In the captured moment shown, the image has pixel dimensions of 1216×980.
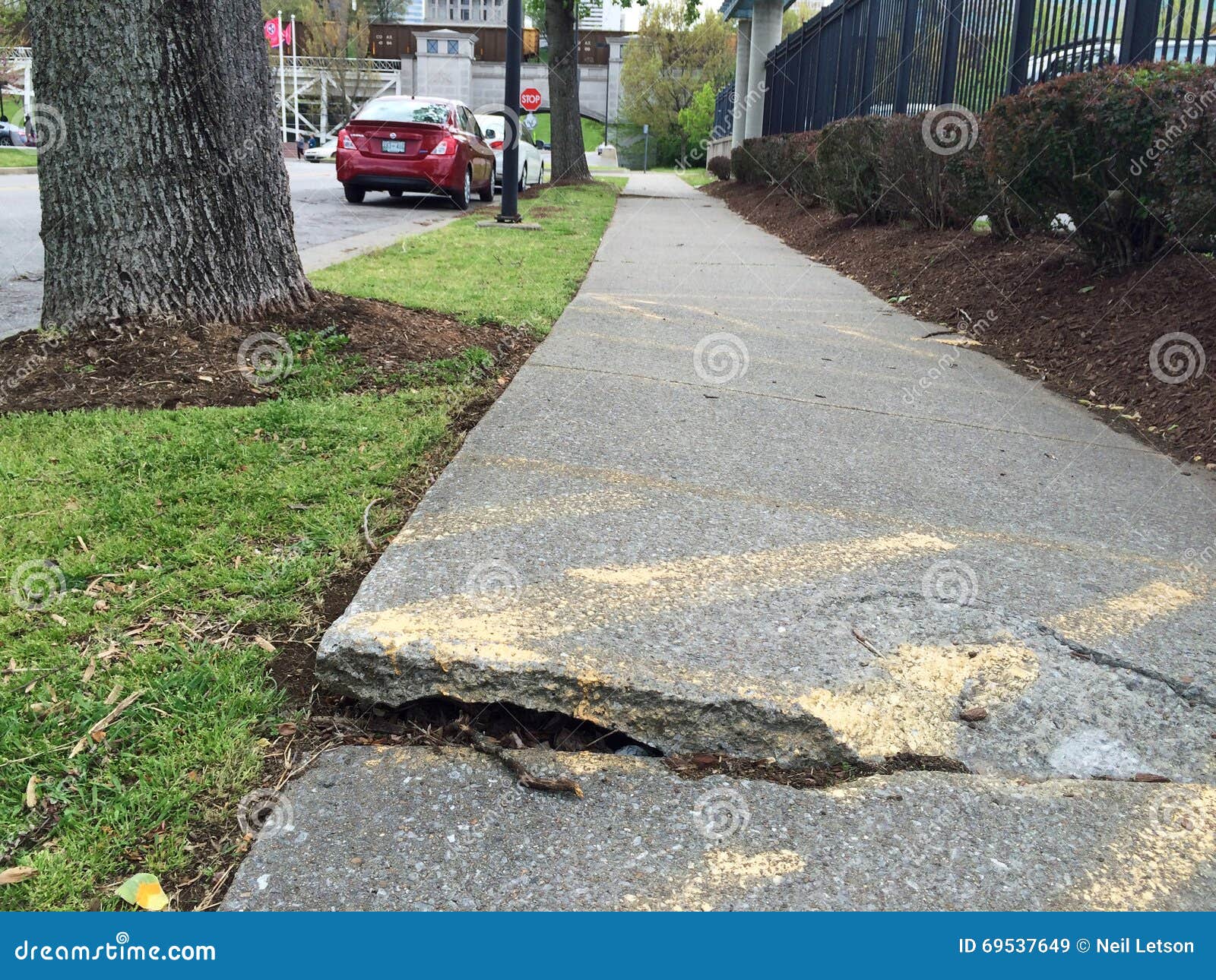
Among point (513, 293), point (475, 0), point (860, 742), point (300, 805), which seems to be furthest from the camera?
point (475, 0)

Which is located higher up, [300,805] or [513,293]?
[513,293]

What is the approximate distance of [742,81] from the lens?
91.6 feet

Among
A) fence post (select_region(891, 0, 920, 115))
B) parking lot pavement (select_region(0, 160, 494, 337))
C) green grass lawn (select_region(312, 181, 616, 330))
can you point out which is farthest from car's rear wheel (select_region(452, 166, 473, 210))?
fence post (select_region(891, 0, 920, 115))

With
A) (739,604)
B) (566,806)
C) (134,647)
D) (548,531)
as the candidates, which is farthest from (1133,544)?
(134,647)

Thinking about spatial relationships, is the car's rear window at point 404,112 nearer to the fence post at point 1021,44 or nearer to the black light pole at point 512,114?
the black light pole at point 512,114

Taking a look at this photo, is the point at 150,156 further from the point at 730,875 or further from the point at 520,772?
the point at 730,875

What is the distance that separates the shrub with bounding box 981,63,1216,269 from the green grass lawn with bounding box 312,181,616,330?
3241 millimetres

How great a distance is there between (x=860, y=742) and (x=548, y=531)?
127 centimetres

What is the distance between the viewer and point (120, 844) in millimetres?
1886

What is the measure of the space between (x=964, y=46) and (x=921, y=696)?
10.2 metres

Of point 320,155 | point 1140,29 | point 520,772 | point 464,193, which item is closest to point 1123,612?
point 520,772

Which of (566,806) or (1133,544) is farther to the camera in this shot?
(1133,544)

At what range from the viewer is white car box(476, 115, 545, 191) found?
63.4 feet

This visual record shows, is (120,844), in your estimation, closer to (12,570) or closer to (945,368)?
(12,570)
